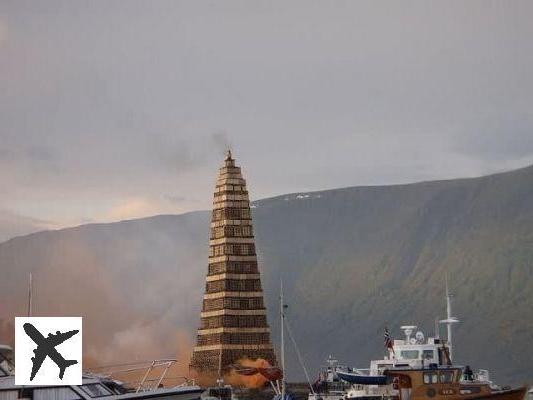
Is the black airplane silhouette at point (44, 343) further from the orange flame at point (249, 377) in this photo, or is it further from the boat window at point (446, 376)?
the orange flame at point (249, 377)

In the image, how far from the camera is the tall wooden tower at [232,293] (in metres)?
180

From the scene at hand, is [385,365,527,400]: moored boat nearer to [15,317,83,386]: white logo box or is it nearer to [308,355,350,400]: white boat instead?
[308,355,350,400]: white boat

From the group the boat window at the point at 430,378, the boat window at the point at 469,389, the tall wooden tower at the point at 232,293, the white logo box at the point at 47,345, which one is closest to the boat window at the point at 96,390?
the white logo box at the point at 47,345

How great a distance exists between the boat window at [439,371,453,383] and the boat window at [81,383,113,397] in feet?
85.7

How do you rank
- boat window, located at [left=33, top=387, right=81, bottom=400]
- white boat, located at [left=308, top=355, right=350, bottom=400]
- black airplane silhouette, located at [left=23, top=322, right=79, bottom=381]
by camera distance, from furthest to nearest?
1. white boat, located at [left=308, top=355, right=350, bottom=400]
2. boat window, located at [left=33, top=387, right=81, bottom=400]
3. black airplane silhouette, located at [left=23, top=322, right=79, bottom=381]

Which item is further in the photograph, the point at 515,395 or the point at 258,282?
the point at 258,282

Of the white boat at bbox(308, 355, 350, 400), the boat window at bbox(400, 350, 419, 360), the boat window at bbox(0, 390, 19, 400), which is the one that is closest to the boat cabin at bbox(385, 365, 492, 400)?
the boat window at bbox(400, 350, 419, 360)

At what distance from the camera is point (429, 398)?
97.2m

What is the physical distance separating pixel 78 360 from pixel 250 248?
114m

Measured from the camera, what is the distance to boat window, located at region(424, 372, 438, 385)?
320 ft

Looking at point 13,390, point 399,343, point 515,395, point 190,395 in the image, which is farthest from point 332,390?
point 13,390

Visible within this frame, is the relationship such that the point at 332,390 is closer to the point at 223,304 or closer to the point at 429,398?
the point at 429,398

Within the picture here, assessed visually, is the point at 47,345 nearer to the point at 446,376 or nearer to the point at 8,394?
the point at 8,394

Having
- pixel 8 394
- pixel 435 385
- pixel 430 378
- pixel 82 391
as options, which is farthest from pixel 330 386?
pixel 8 394
